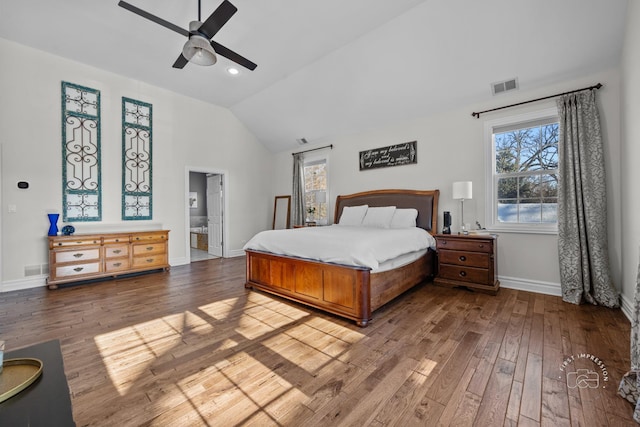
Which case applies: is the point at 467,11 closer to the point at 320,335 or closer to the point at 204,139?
the point at 320,335

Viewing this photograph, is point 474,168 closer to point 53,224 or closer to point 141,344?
point 141,344

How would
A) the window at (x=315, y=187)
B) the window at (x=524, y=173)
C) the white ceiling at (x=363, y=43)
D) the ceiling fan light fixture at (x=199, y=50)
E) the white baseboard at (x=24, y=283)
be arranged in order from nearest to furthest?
the ceiling fan light fixture at (x=199, y=50) → the white ceiling at (x=363, y=43) → the window at (x=524, y=173) → the white baseboard at (x=24, y=283) → the window at (x=315, y=187)

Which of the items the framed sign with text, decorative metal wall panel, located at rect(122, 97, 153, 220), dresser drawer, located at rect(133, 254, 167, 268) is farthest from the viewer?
decorative metal wall panel, located at rect(122, 97, 153, 220)

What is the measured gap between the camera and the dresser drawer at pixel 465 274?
3.47m

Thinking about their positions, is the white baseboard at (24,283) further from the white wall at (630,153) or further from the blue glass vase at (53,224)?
the white wall at (630,153)

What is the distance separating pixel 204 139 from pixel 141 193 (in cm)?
174

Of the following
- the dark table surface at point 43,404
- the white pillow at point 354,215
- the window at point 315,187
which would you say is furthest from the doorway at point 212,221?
the dark table surface at point 43,404

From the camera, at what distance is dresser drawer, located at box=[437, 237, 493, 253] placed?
3.46m

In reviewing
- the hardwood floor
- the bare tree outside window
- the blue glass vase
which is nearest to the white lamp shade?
the bare tree outside window

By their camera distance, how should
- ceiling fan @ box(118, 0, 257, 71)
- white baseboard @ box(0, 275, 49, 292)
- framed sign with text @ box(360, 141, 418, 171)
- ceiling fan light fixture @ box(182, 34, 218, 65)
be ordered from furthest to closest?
1. framed sign with text @ box(360, 141, 418, 171)
2. white baseboard @ box(0, 275, 49, 292)
3. ceiling fan light fixture @ box(182, 34, 218, 65)
4. ceiling fan @ box(118, 0, 257, 71)

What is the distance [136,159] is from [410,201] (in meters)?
5.01

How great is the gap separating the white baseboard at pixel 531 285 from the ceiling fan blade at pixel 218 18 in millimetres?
4514

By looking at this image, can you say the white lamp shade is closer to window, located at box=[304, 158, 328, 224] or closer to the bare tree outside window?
the bare tree outside window

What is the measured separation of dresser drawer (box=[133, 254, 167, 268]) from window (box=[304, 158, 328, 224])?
305 cm
